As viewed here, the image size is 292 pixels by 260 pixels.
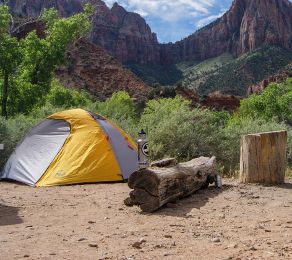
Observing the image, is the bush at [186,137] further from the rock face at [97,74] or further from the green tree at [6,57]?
the rock face at [97,74]

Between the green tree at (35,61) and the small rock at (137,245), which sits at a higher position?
the green tree at (35,61)

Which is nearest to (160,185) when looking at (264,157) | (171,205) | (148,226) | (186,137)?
(171,205)

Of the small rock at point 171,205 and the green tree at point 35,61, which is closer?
the small rock at point 171,205

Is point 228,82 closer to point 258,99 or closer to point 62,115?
point 258,99

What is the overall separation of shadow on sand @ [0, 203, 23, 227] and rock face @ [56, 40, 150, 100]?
5639cm

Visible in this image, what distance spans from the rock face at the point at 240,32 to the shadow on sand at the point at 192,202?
412 feet

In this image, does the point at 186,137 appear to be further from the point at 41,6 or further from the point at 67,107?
the point at 41,6

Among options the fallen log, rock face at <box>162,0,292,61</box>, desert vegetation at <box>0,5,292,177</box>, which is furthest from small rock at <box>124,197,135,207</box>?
rock face at <box>162,0,292,61</box>

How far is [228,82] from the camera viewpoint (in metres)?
90.9

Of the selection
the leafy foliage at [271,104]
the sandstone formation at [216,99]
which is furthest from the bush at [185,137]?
the sandstone formation at [216,99]

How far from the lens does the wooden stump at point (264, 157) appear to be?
8789 millimetres

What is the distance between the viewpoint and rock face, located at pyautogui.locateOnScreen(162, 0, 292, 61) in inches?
5418

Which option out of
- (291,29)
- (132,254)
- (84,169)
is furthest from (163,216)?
(291,29)

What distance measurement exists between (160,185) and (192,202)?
880 mm
